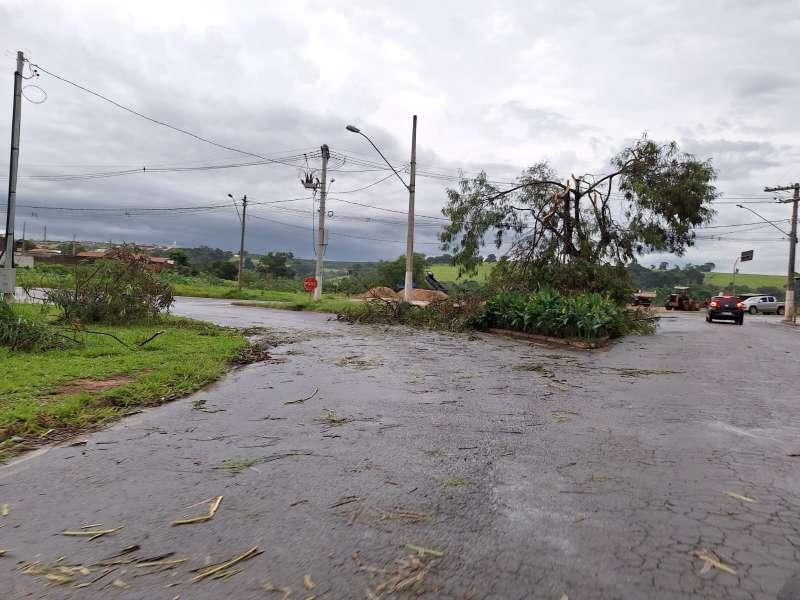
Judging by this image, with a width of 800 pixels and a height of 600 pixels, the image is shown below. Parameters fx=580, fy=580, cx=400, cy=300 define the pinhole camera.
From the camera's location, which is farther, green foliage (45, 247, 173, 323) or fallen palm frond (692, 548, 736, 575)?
green foliage (45, 247, 173, 323)

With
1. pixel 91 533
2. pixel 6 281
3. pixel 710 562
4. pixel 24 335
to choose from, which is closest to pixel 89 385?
pixel 24 335

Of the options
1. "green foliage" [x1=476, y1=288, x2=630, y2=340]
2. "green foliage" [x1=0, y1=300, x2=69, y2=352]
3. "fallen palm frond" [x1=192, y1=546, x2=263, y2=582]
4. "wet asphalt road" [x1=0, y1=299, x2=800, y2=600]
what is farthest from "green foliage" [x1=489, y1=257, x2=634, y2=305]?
"fallen palm frond" [x1=192, y1=546, x2=263, y2=582]

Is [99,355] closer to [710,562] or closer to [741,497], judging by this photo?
[741,497]

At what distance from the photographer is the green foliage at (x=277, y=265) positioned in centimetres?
7738

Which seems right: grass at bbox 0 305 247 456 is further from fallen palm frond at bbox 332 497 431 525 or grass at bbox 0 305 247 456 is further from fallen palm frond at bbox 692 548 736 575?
fallen palm frond at bbox 692 548 736 575

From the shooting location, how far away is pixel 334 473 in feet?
15.0

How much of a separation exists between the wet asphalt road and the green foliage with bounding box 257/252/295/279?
7087 cm

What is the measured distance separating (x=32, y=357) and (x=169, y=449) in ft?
18.8

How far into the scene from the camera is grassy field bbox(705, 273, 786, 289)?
280 ft

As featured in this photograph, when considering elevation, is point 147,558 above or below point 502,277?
below

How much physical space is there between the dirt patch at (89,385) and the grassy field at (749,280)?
90.8m

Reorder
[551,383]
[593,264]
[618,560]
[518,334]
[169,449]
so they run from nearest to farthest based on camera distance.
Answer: [618,560] → [169,449] → [551,383] → [518,334] → [593,264]

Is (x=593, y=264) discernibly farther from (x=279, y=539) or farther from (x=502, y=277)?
(x=279, y=539)

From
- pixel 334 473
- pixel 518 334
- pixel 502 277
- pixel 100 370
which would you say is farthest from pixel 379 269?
pixel 334 473
